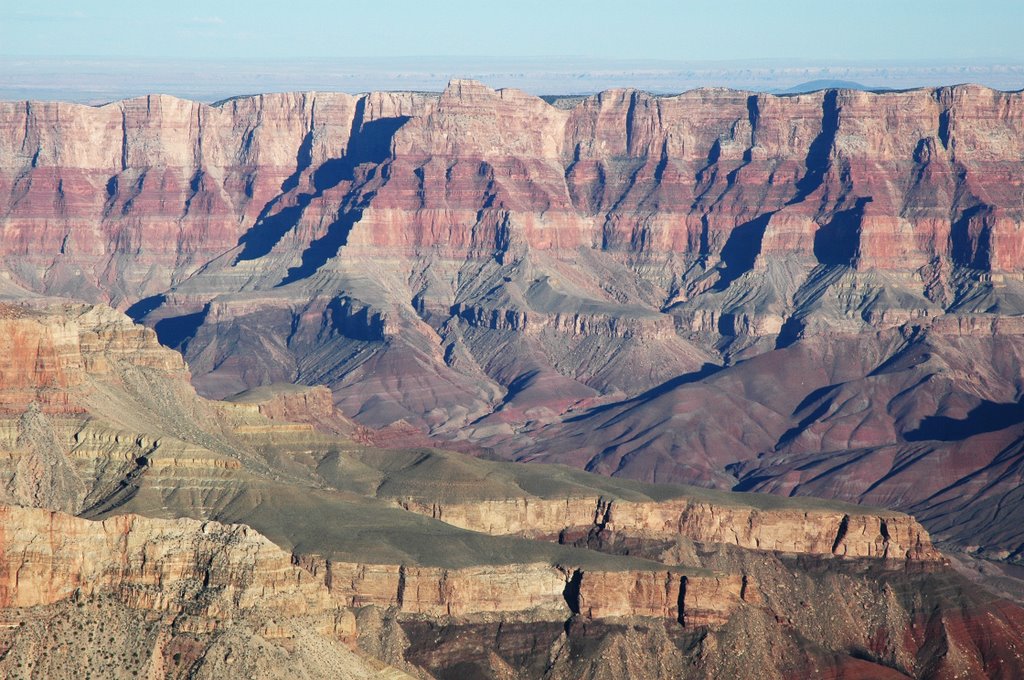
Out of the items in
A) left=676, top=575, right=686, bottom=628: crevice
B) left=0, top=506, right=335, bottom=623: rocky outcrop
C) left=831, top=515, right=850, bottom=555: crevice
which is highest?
left=0, top=506, right=335, bottom=623: rocky outcrop

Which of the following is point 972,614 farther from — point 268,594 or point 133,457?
point 268,594

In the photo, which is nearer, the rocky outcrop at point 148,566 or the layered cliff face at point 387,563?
the rocky outcrop at point 148,566

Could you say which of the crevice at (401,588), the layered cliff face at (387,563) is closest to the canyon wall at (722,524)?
the layered cliff face at (387,563)

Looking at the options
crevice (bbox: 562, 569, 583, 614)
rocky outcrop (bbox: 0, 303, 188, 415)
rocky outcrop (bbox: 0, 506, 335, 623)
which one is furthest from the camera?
rocky outcrop (bbox: 0, 303, 188, 415)

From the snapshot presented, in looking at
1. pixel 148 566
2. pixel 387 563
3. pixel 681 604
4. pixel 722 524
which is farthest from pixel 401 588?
pixel 722 524

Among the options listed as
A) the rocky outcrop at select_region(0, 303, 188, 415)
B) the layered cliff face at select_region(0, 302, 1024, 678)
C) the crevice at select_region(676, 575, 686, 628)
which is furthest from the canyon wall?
the rocky outcrop at select_region(0, 303, 188, 415)

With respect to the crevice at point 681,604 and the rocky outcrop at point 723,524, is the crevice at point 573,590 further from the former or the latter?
the rocky outcrop at point 723,524

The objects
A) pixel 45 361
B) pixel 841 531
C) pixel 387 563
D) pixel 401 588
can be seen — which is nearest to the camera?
pixel 401 588

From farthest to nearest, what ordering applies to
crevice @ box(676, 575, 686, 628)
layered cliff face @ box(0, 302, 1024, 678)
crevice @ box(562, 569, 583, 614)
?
crevice @ box(676, 575, 686, 628) → crevice @ box(562, 569, 583, 614) → layered cliff face @ box(0, 302, 1024, 678)

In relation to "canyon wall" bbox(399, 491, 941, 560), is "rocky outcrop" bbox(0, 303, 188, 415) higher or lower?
higher

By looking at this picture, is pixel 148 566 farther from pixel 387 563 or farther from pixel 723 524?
pixel 723 524

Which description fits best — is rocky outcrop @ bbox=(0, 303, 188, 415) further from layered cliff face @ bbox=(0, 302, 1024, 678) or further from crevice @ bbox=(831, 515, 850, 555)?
crevice @ bbox=(831, 515, 850, 555)
